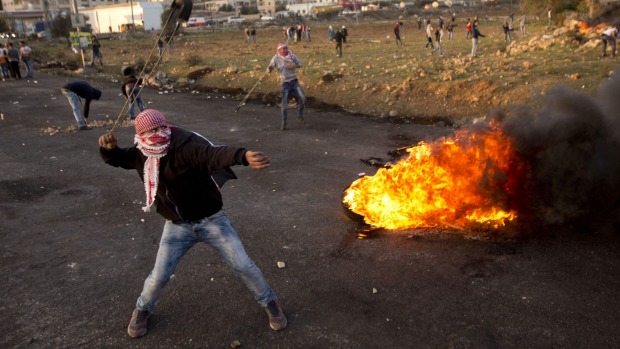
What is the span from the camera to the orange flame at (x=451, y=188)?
569 cm

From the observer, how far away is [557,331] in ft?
12.9

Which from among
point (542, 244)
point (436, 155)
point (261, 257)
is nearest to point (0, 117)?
point (261, 257)

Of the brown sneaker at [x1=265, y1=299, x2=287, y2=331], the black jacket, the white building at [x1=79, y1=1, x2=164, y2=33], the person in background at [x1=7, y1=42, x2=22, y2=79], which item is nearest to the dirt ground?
the brown sneaker at [x1=265, y1=299, x2=287, y2=331]

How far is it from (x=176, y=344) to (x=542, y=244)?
4237mm

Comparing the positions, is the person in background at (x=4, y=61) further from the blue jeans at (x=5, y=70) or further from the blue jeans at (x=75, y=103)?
the blue jeans at (x=75, y=103)

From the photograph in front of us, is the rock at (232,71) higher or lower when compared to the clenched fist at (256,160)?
lower

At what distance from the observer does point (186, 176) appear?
12.2 feet

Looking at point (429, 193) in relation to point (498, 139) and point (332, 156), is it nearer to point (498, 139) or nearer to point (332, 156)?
point (498, 139)

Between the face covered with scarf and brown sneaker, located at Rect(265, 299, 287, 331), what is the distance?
1420 mm

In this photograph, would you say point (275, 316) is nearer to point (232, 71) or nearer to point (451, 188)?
point (451, 188)

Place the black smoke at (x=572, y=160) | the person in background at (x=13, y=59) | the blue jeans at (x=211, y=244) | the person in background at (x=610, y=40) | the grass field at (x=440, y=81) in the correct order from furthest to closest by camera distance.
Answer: the person in background at (x=13, y=59)
the person in background at (x=610, y=40)
the grass field at (x=440, y=81)
the black smoke at (x=572, y=160)
the blue jeans at (x=211, y=244)

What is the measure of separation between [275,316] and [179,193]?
1.41 metres

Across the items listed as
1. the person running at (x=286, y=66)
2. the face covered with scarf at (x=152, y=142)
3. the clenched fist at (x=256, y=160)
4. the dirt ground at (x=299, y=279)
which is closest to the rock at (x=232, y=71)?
the person running at (x=286, y=66)

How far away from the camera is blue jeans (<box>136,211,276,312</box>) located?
3.86 metres
